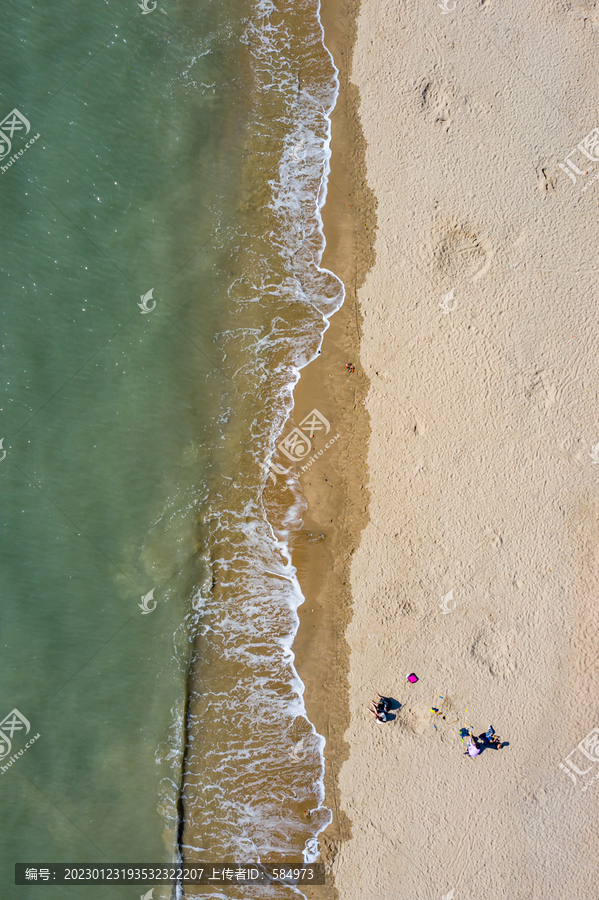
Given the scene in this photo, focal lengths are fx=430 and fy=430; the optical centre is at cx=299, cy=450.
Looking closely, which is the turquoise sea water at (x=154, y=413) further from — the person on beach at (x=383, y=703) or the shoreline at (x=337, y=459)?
the person on beach at (x=383, y=703)

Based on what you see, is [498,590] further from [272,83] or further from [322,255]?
[272,83]

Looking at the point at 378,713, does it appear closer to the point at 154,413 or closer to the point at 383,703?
the point at 383,703

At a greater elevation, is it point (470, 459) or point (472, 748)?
point (470, 459)

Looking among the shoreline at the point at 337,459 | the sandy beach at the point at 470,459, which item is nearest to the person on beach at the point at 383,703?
the sandy beach at the point at 470,459

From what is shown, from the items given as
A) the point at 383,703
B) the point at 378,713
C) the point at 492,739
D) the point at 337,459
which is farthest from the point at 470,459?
the point at 492,739

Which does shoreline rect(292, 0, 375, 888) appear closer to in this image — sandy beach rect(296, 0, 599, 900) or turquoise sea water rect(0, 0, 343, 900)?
sandy beach rect(296, 0, 599, 900)

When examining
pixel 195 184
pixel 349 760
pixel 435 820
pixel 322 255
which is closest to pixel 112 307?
pixel 195 184

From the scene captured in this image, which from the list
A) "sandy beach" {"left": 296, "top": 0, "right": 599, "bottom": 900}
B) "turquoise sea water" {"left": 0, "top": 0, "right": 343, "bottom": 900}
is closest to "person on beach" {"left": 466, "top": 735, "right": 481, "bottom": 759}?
"sandy beach" {"left": 296, "top": 0, "right": 599, "bottom": 900}

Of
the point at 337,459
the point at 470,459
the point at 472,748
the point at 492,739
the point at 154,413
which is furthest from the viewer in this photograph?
the point at 154,413
